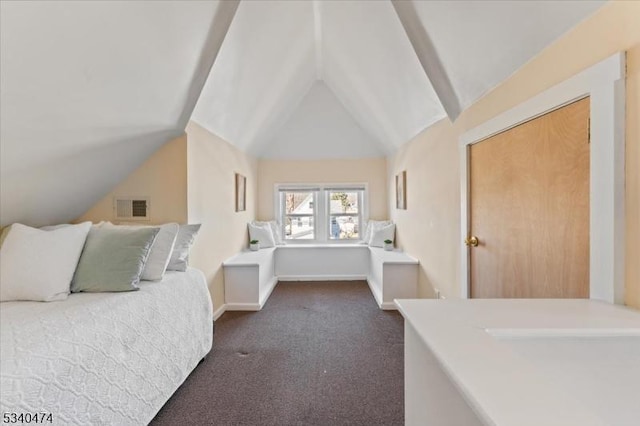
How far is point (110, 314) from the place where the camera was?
1.44m

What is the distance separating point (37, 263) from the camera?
5.30 feet

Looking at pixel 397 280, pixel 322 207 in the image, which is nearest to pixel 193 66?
pixel 397 280

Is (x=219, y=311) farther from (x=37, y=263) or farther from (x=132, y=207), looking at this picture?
(x=37, y=263)

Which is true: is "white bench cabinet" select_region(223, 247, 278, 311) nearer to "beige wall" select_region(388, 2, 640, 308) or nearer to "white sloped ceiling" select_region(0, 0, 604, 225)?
"white sloped ceiling" select_region(0, 0, 604, 225)

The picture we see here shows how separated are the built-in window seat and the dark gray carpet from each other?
0.23 meters

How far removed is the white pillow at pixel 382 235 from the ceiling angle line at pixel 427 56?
2366 mm

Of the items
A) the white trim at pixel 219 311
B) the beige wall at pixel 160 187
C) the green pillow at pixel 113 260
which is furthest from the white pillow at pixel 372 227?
the green pillow at pixel 113 260

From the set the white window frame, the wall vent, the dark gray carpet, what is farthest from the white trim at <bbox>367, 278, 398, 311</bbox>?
the wall vent

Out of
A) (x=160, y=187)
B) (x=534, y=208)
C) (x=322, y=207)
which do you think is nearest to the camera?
(x=534, y=208)

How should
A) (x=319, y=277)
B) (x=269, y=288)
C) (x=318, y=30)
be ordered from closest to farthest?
(x=318, y=30)
(x=269, y=288)
(x=319, y=277)

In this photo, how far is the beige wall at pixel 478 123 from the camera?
99 centimetres

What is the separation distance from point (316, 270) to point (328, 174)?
5.31 ft

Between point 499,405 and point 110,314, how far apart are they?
1640 mm

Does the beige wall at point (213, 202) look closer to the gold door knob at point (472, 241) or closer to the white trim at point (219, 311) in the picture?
the white trim at point (219, 311)
